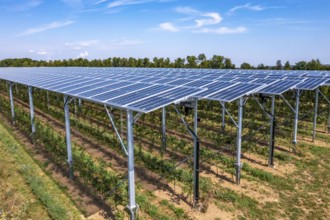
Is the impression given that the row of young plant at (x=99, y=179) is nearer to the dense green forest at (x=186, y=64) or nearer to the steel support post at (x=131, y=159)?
the steel support post at (x=131, y=159)

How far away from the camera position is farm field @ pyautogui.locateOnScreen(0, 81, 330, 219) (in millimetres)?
9297

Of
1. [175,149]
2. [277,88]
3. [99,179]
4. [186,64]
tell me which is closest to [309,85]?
[277,88]

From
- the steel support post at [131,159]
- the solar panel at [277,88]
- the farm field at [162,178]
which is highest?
the solar panel at [277,88]

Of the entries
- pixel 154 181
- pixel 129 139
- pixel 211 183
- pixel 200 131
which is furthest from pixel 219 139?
pixel 129 139

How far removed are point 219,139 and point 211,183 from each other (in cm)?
477

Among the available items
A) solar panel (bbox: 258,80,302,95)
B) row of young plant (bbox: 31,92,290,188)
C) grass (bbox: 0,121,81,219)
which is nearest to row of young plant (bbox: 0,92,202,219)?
row of young plant (bbox: 31,92,290,188)

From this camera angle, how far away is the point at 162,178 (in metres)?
11.7

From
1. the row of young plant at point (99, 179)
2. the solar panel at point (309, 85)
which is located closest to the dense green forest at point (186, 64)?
the solar panel at point (309, 85)

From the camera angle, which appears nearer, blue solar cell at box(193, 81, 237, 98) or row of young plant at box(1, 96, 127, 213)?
row of young plant at box(1, 96, 127, 213)

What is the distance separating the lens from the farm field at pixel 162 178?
9.30 m

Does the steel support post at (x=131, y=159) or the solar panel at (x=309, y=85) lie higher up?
the solar panel at (x=309, y=85)

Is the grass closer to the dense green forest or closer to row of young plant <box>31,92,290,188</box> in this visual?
row of young plant <box>31,92,290,188</box>

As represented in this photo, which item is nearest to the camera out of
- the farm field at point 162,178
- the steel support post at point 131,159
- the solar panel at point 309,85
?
the steel support post at point 131,159

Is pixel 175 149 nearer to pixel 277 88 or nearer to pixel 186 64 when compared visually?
pixel 277 88
